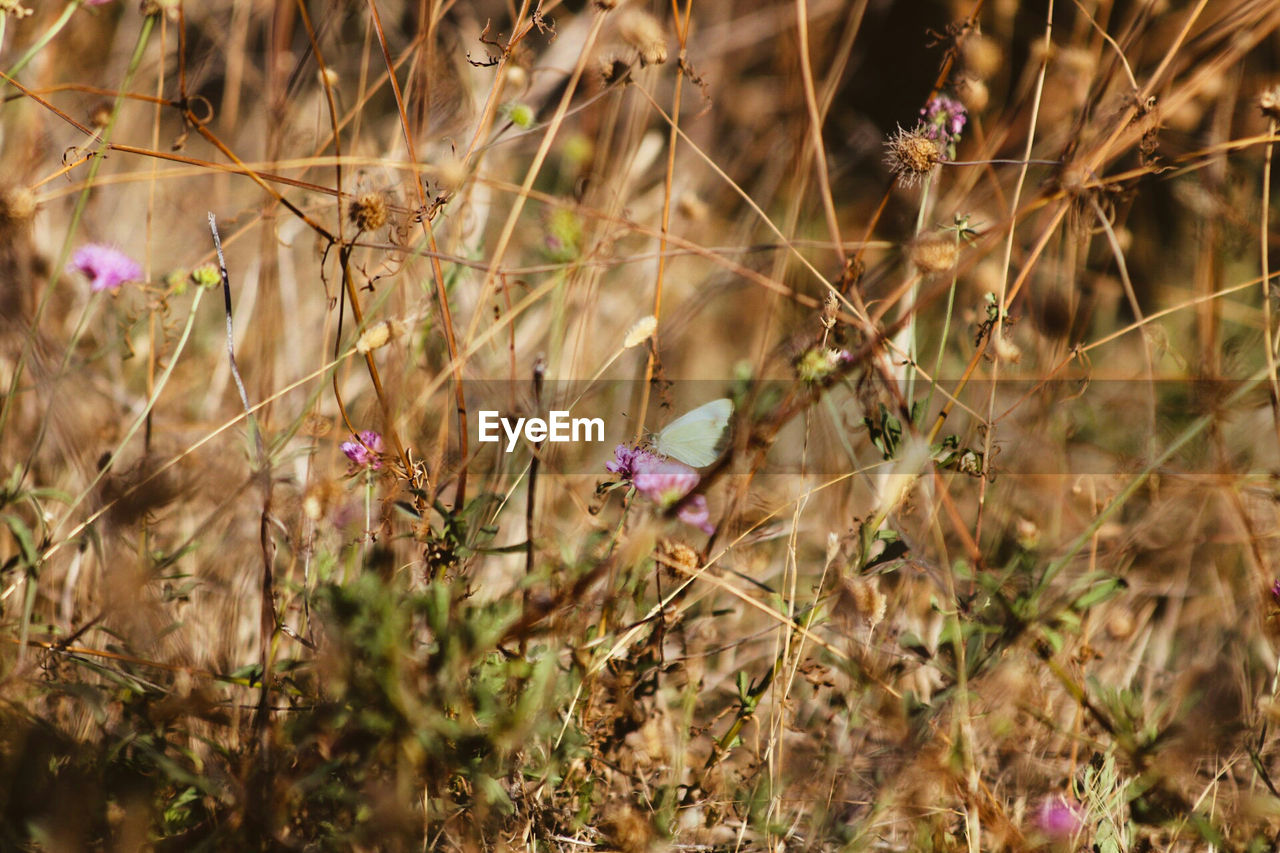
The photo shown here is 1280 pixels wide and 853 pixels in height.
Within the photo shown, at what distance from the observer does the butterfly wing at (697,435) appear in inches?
40.4

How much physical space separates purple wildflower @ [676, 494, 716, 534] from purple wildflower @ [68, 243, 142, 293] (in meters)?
0.95

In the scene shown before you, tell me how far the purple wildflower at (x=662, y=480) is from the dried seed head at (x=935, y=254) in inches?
13.4

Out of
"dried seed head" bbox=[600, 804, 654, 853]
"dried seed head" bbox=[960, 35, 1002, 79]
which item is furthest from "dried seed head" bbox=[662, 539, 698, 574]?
"dried seed head" bbox=[960, 35, 1002, 79]

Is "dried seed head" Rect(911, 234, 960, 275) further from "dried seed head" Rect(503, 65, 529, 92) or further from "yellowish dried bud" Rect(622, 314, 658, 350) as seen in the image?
"dried seed head" Rect(503, 65, 529, 92)

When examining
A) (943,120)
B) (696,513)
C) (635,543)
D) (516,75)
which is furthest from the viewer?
(516,75)

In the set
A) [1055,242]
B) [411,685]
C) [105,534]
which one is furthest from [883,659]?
[1055,242]

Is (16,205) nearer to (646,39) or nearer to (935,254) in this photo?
(646,39)

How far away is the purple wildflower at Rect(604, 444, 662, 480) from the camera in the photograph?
1.02 m

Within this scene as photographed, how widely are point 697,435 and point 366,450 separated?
38cm

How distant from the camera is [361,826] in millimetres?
842

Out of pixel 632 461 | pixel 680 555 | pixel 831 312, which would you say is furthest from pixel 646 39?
pixel 680 555

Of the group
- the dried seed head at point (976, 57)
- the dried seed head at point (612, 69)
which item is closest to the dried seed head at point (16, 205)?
the dried seed head at point (612, 69)

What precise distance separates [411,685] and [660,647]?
1.09ft

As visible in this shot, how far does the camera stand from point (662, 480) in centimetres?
100
